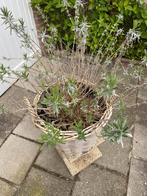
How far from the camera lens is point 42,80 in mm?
1937

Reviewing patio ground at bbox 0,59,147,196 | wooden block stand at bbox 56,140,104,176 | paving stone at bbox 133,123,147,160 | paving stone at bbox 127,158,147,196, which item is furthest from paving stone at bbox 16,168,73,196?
paving stone at bbox 133,123,147,160

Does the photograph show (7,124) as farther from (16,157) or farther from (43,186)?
(43,186)

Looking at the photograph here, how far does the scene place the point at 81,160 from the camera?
2184 millimetres

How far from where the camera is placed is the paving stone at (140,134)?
2306mm

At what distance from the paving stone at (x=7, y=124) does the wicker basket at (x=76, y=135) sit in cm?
68

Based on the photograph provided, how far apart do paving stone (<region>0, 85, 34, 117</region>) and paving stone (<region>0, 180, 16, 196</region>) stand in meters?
0.75

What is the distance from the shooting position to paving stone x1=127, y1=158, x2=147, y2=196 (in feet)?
6.71

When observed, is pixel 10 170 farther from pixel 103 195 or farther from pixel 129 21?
pixel 129 21

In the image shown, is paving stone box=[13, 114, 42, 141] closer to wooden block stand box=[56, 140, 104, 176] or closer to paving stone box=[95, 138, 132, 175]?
wooden block stand box=[56, 140, 104, 176]

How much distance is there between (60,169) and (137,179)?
0.63m

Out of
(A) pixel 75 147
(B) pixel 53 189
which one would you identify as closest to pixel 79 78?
(A) pixel 75 147

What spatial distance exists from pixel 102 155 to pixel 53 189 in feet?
1.67

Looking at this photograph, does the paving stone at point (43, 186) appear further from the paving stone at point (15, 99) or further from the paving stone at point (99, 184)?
the paving stone at point (15, 99)

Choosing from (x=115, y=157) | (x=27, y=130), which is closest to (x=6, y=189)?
(x=27, y=130)
